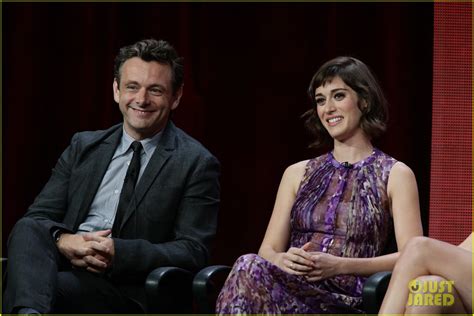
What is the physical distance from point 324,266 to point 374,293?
0.92 ft

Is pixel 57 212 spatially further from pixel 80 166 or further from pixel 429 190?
pixel 429 190

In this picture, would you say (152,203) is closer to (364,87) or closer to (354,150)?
(354,150)

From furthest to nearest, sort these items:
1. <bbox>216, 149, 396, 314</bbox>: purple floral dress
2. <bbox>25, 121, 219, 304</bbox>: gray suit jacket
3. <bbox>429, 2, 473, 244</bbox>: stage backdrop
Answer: <bbox>429, 2, 473, 244</bbox>: stage backdrop
<bbox>25, 121, 219, 304</bbox>: gray suit jacket
<bbox>216, 149, 396, 314</bbox>: purple floral dress

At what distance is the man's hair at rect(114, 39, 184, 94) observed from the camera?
3.40 m

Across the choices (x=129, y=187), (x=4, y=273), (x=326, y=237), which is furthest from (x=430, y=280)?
(x=4, y=273)

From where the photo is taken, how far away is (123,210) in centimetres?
326

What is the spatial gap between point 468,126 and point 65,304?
1.79 meters

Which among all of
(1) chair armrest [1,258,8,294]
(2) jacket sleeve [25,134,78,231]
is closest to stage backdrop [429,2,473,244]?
(2) jacket sleeve [25,134,78,231]

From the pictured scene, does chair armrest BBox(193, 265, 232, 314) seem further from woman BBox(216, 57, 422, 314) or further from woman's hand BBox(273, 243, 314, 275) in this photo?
woman's hand BBox(273, 243, 314, 275)

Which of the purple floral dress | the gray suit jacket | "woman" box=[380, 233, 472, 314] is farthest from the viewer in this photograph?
the gray suit jacket

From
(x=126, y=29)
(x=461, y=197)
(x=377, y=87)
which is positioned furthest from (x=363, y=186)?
(x=126, y=29)

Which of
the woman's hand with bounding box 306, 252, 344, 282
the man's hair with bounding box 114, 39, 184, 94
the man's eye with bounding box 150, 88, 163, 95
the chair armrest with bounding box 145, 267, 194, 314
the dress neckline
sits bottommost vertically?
the chair armrest with bounding box 145, 267, 194, 314

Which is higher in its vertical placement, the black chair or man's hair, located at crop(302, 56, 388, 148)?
man's hair, located at crop(302, 56, 388, 148)

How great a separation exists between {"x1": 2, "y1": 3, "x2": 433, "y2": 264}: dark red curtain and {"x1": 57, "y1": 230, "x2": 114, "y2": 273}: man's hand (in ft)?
4.03
